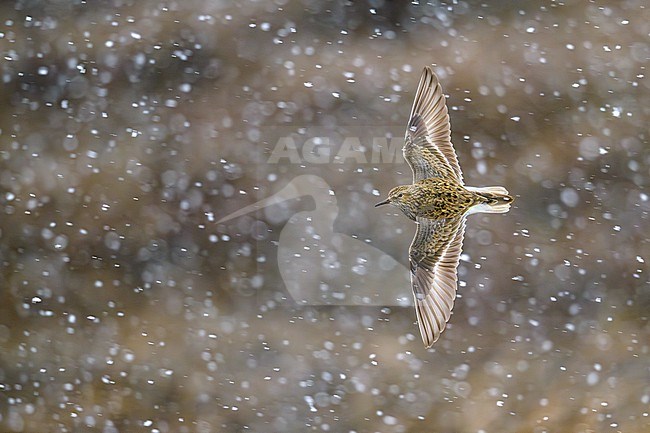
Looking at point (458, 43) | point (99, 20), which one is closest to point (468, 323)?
point (458, 43)

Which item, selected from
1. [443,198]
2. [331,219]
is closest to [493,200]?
[443,198]

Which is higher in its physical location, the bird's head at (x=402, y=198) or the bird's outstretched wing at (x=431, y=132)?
the bird's outstretched wing at (x=431, y=132)

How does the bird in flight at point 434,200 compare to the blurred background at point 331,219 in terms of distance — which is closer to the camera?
the bird in flight at point 434,200

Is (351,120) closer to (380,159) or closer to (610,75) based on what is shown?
(380,159)

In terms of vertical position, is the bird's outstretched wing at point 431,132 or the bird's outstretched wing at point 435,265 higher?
the bird's outstretched wing at point 431,132
